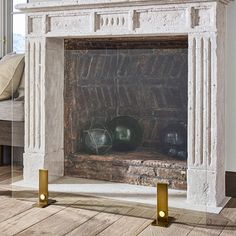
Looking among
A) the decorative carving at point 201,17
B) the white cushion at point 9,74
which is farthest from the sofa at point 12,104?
the decorative carving at point 201,17

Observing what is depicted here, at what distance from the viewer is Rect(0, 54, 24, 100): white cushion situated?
3.39 m

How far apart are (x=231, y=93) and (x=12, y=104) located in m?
1.47

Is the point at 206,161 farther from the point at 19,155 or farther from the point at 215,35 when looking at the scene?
the point at 19,155

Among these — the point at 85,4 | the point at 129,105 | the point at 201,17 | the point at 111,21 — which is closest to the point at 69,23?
the point at 85,4

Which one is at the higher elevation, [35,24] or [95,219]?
[35,24]

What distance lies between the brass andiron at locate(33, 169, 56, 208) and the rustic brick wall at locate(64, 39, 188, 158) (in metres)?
0.51

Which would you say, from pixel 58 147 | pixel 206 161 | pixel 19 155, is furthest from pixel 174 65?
pixel 19 155

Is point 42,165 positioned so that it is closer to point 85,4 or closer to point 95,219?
point 95,219

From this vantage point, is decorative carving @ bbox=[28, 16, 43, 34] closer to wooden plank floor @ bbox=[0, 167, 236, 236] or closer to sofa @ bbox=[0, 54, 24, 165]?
sofa @ bbox=[0, 54, 24, 165]

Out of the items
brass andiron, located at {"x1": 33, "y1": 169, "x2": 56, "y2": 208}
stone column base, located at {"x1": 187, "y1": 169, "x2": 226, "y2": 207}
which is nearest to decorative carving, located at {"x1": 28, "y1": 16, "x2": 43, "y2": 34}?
brass andiron, located at {"x1": 33, "y1": 169, "x2": 56, "y2": 208}

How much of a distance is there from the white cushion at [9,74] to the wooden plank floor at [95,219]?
87 cm

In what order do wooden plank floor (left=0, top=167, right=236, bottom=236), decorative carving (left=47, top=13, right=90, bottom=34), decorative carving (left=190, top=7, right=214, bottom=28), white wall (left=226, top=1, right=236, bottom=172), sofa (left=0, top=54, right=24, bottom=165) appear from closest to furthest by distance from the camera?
1. wooden plank floor (left=0, top=167, right=236, bottom=236)
2. decorative carving (left=190, top=7, right=214, bottom=28)
3. white wall (left=226, top=1, right=236, bottom=172)
4. decorative carving (left=47, top=13, right=90, bottom=34)
5. sofa (left=0, top=54, right=24, bottom=165)

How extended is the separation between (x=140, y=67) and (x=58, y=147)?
0.82m

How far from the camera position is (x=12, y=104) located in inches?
128
